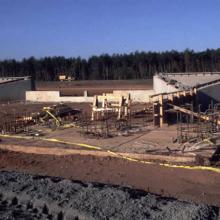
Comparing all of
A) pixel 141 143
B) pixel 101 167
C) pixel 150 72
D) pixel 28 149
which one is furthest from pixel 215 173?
pixel 150 72

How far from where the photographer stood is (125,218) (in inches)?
274

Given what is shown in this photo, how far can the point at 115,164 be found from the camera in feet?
36.6

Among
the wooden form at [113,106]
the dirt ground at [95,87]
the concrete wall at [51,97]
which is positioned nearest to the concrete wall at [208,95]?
the wooden form at [113,106]

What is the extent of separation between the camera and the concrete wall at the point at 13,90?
33406 mm

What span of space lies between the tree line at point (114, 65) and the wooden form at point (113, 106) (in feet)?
147

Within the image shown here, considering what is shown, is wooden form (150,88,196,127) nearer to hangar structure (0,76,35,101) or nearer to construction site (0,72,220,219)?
construction site (0,72,220,219)

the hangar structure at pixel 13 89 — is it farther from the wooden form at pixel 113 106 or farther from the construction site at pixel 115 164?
the wooden form at pixel 113 106

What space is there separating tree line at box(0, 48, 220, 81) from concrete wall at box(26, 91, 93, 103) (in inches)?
1369

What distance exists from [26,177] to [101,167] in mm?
1901

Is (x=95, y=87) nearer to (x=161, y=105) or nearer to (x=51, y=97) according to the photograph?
(x=51, y=97)

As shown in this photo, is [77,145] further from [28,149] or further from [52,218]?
[52,218]

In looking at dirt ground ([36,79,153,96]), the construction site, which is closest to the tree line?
dirt ground ([36,79,153,96])

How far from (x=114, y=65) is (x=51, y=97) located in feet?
135

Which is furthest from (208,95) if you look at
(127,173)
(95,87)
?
(95,87)
